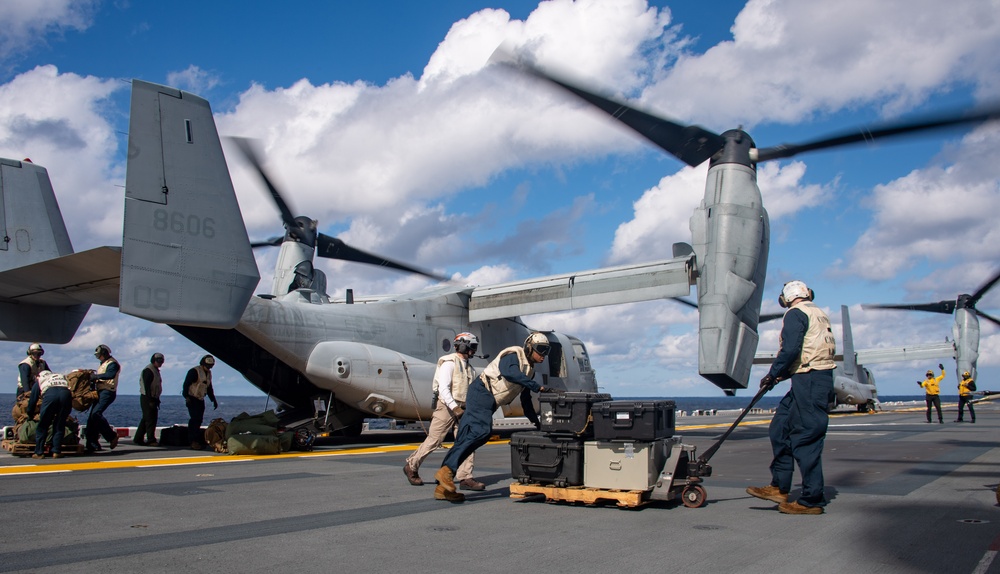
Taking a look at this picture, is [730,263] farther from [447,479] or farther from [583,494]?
[447,479]

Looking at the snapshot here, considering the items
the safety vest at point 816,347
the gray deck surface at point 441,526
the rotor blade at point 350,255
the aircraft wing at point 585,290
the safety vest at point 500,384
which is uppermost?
the rotor blade at point 350,255

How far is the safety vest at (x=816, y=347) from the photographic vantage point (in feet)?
21.6

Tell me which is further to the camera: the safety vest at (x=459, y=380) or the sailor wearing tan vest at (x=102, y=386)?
the sailor wearing tan vest at (x=102, y=386)

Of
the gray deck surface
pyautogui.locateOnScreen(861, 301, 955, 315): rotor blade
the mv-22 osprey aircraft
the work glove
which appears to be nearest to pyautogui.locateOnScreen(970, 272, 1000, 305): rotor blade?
pyautogui.locateOnScreen(861, 301, 955, 315): rotor blade

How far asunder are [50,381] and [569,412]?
834 cm

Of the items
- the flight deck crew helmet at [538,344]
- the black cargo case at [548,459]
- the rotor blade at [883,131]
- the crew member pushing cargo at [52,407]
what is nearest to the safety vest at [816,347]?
the black cargo case at [548,459]

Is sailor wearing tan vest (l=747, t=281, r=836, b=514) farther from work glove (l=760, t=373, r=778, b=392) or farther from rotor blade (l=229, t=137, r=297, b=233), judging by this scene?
rotor blade (l=229, t=137, r=297, b=233)

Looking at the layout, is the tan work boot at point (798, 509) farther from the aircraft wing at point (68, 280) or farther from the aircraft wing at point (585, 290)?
the aircraft wing at point (585, 290)

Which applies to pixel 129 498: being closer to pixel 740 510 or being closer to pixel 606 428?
pixel 606 428

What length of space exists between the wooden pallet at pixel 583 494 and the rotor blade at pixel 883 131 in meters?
6.90

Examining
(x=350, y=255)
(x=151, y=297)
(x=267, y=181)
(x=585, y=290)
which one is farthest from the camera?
(x=350, y=255)

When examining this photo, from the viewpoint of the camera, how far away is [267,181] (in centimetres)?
1716

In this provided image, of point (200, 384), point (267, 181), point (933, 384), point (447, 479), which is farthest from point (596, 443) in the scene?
point (933, 384)

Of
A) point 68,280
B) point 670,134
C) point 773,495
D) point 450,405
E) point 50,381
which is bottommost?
point 773,495
